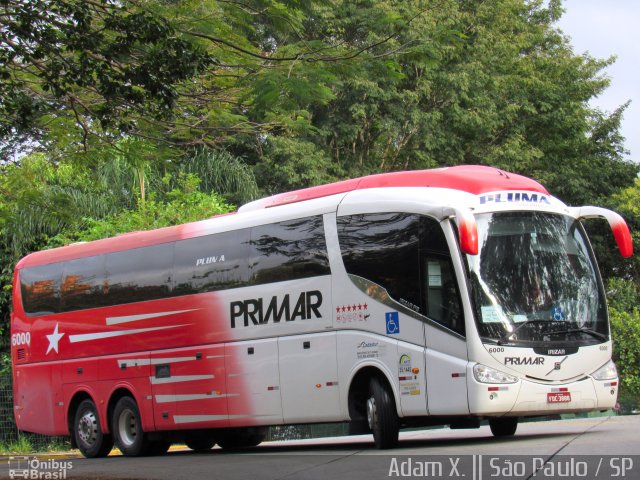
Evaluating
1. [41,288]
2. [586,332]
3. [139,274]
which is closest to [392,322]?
[586,332]

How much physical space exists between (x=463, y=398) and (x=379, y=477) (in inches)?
133

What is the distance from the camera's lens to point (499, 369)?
13.6 m

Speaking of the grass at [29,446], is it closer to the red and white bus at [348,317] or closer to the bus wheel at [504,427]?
the red and white bus at [348,317]

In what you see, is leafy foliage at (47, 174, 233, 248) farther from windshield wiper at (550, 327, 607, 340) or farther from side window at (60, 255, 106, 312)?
windshield wiper at (550, 327, 607, 340)

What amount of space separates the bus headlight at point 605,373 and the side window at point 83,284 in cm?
885

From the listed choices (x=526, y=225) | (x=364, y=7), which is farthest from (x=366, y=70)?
(x=364, y=7)

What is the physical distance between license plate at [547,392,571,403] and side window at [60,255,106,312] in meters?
8.57

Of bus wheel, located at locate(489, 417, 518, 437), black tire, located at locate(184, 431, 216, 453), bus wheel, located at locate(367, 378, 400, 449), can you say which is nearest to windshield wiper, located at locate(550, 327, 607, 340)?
bus wheel, located at locate(489, 417, 518, 437)

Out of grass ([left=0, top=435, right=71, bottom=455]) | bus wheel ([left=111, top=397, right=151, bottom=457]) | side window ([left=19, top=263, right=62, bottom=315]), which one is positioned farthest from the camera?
grass ([left=0, top=435, right=71, bottom=455])

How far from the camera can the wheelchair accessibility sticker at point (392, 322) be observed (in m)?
14.3

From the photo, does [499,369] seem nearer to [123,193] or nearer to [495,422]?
[495,422]

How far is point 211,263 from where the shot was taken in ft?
56.6

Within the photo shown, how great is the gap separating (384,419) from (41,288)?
8884mm

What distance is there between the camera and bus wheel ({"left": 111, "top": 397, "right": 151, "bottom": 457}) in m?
18.3
